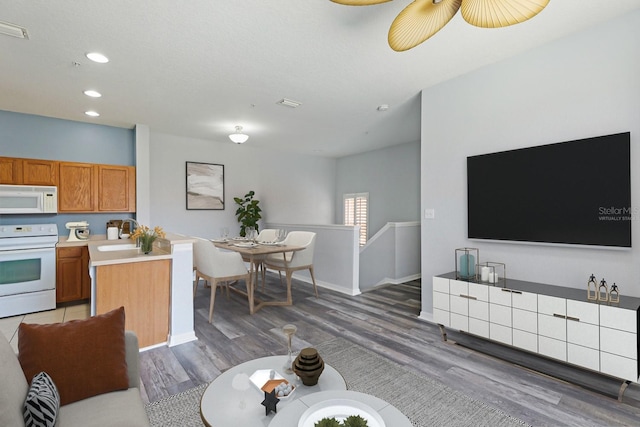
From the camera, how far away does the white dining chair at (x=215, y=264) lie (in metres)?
3.62

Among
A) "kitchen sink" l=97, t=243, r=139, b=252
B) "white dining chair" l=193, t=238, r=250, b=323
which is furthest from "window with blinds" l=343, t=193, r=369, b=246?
"kitchen sink" l=97, t=243, r=139, b=252

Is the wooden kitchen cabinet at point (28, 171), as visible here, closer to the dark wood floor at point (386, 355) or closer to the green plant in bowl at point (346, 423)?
the dark wood floor at point (386, 355)

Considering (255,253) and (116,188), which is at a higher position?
(116,188)

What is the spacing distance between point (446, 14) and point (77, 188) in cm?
521

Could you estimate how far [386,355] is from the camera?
9.10 feet

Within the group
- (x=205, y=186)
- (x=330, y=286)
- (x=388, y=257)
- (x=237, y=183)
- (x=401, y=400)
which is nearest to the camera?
(x=401, y=400)

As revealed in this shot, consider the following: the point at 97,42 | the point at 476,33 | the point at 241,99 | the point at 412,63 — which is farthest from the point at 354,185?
the point at 97,42

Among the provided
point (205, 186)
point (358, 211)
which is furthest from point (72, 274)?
point (358, 211)

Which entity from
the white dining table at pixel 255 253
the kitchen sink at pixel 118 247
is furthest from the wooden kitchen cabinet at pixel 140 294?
the white dining table at pixel 255 253

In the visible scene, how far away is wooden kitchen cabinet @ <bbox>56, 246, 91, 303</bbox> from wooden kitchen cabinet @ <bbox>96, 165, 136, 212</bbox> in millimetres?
800

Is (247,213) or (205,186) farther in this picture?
(247,213)

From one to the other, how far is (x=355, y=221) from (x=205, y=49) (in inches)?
234

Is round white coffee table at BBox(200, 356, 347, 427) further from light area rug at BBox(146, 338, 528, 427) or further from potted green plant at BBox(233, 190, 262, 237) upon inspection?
potted green plant at BBox(233, 190, 262, 237)

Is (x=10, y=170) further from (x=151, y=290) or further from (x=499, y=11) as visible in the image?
(x=499, y=11)
